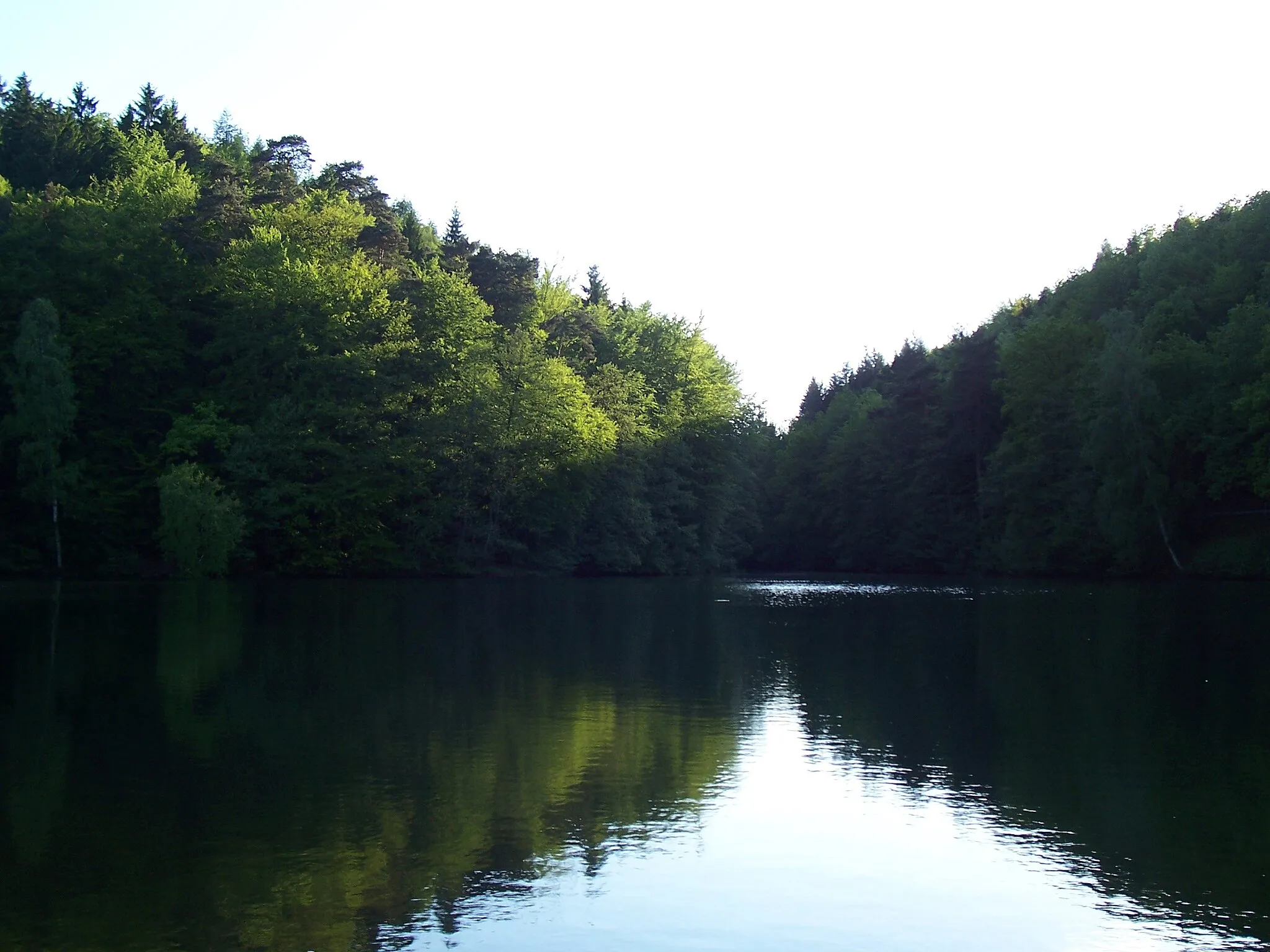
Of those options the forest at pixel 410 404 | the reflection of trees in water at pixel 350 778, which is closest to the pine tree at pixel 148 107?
the forest at pixel 410 404

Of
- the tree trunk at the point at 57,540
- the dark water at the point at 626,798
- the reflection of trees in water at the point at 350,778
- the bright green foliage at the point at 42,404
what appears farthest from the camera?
the tree trunk at the point at 57,540

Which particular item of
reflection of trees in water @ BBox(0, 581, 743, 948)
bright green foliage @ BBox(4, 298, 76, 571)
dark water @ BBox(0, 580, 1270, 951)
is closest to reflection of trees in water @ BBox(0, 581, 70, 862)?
dark water @ BBox(0, 580, 1270, 951)

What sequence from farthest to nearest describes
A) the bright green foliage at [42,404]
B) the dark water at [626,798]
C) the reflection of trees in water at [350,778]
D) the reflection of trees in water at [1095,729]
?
1. the bright green foliage at [42,404]
2. the reflection of trees in water at [1095,729]
3. the reflection of trees in water at [350,778]
4. the dark water at [626,798]

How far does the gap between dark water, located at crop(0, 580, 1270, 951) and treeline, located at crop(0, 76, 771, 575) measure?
33846mm

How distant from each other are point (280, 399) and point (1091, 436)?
38465 millimetres

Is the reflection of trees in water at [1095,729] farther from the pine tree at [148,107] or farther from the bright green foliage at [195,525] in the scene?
the pine tree at [148,107]

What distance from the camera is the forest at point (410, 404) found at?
178 feet

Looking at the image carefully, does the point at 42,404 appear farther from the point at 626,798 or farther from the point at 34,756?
the point at 626,798

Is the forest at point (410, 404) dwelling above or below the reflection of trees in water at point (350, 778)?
above

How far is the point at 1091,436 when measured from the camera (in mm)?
59812

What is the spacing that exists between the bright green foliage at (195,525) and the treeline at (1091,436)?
1576 inches

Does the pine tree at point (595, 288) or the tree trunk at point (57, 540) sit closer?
the tree trunk at point (57, 540)

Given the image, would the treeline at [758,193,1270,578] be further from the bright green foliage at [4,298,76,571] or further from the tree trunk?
the tree trunk

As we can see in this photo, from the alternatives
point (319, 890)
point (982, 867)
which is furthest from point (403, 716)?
point (982, 867)
